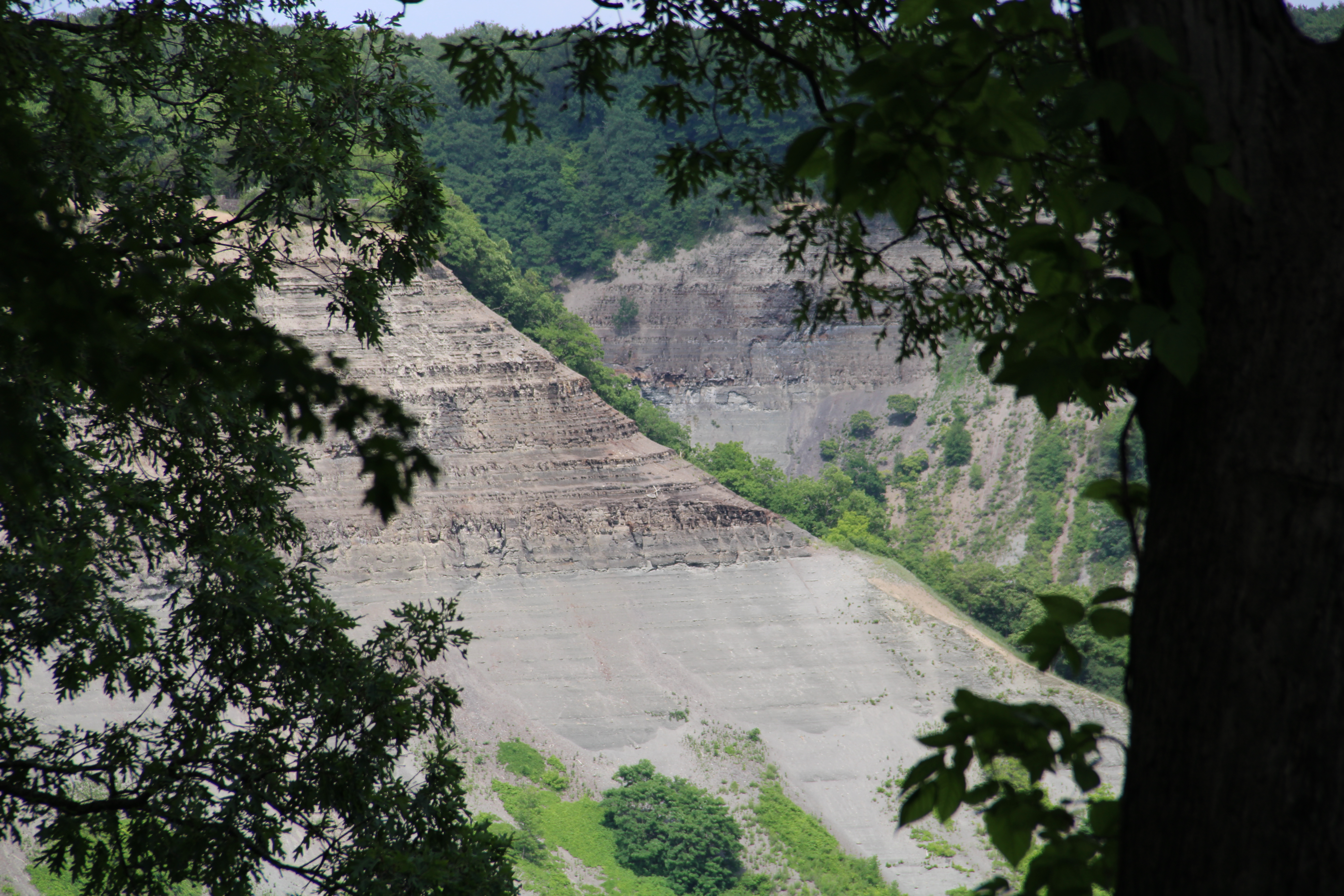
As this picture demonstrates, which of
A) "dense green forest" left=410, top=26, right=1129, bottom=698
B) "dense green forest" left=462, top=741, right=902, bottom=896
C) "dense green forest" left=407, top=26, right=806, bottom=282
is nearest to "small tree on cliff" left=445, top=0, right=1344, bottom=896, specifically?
"dense green forest" left=462, top=741, right=902, bottom=896

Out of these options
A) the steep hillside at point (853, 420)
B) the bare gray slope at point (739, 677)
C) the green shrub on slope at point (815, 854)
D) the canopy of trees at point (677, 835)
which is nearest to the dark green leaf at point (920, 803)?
the green shrub on slope at point (815, 854)

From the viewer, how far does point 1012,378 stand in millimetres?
1271

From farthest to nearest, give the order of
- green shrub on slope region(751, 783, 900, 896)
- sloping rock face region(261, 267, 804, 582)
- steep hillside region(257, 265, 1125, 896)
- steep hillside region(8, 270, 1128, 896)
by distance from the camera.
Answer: sloping rock face region(261, 267, 804, 582)
steep hillside region(257, 265, 1125, 896)
steep hillside region(8, 270, 1128, 896)
green shrub on slope region(751, 783, 900, 896)

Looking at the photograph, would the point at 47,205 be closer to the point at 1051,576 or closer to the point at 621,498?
the point at 621,498

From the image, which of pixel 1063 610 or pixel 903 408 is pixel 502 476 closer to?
pixel 903 408

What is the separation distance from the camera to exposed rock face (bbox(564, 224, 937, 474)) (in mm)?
63531

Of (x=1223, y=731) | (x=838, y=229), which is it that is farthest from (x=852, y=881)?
(x=1223, y=731)

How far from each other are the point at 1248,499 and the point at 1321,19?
3062 inches

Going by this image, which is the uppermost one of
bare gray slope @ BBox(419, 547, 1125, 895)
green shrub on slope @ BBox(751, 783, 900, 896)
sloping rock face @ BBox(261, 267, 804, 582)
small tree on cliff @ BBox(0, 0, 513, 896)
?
small tree on cliff @ BBox(0, 0, 513, 896)

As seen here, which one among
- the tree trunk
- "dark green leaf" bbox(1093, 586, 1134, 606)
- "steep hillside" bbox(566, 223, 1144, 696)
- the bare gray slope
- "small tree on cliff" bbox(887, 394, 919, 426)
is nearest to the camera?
the tree trunk

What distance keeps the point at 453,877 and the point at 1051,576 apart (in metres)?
52.7

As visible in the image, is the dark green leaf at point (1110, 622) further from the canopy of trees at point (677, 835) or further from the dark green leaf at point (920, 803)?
the canopy of trees at point (677, 835)

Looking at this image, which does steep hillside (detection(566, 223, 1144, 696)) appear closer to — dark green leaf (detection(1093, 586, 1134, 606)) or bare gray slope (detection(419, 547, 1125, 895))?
bare gray slope (detection(419, 547, 1125, 895))

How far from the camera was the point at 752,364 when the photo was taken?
64312 millimetres
